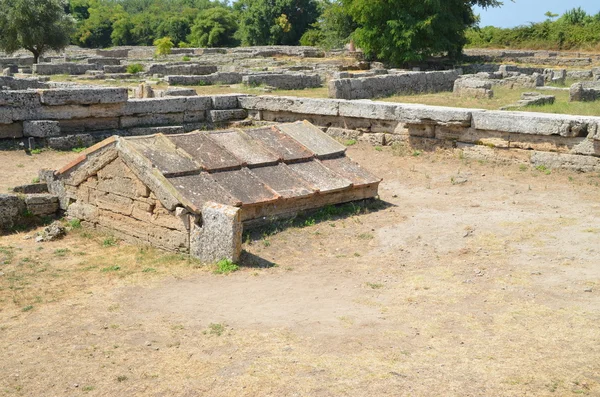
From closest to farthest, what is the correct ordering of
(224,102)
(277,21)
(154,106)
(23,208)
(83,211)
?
(83,211), (23,208), (154,106), (224,102), (277,21)

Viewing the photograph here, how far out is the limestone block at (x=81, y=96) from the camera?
13.3m

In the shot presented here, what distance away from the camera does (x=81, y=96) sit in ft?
44.7

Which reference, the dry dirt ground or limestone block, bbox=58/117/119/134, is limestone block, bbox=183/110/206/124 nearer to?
limestone block, bbox=58/117/119/134

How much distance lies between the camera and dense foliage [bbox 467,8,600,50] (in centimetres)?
4522

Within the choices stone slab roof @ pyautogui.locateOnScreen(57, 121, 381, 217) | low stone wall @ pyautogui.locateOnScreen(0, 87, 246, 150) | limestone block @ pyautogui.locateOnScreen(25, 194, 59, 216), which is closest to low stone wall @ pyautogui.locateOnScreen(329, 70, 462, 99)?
low stone wall @ pyautogui.locateOnScreen(0, 87, 246, 150)

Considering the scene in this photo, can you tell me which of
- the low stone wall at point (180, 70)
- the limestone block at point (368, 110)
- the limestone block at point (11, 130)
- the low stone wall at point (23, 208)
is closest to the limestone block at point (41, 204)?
the low stone wall at point (23, 208)

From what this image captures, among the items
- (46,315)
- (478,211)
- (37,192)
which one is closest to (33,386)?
(46,315)

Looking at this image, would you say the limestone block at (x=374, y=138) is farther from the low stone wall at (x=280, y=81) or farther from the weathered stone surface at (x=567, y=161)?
the low stone wall at (x=280, y=81)

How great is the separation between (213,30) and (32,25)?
33182mm

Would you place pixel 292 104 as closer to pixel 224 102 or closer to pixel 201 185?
pixel 224 102

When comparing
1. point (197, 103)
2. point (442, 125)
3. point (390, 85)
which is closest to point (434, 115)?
point (442, 125)

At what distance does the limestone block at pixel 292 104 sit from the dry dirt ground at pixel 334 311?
4925 mm

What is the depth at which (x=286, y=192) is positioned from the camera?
870 centimetres

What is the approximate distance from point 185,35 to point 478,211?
218ft
